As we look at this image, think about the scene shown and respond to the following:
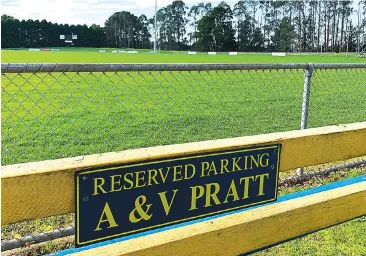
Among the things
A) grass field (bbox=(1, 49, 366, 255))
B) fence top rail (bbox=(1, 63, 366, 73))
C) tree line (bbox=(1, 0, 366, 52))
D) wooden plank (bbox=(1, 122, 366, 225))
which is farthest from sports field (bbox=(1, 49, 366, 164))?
tree line (bbox=(1, 0, 366, 52))

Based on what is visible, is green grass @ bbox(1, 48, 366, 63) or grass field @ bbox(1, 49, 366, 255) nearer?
grass field @ bbox(1, 49, 366, 255)

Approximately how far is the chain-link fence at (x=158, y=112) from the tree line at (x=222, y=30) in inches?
2781

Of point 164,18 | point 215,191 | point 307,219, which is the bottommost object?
point 307,219

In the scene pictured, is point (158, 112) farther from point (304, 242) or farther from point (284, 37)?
point (284, 37)

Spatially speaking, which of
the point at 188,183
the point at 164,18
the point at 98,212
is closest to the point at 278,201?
the point at 188,183

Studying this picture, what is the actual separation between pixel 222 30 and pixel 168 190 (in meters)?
89.9

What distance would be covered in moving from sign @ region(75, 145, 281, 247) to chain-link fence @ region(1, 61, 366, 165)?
147 centimetres

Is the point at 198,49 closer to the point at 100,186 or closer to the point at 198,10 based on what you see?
the point at 198,10

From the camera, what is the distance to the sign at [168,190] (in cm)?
153

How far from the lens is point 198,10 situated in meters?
107

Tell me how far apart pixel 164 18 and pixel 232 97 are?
318 feet

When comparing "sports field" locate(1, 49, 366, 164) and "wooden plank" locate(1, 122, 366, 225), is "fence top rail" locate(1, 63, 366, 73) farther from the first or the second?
"sports field" locate(1, 49, 366, 164)

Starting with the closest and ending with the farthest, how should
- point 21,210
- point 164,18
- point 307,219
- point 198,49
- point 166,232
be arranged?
point 21,210, point 166,232, point 307,219, point 198,49, point 164,18

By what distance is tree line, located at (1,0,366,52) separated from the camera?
85562 millimetres
